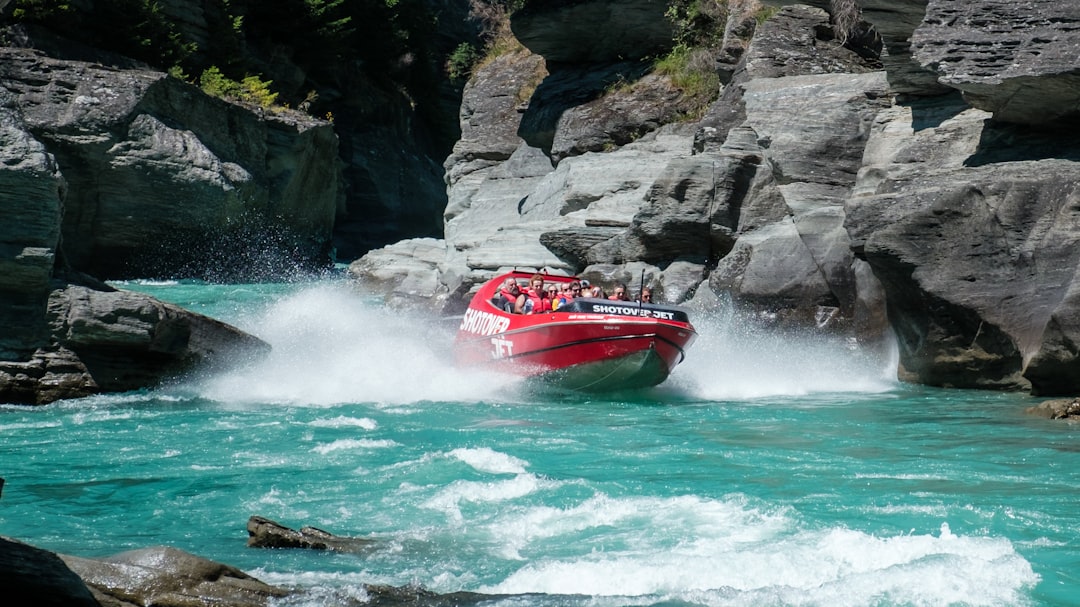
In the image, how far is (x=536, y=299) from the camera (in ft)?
55.2

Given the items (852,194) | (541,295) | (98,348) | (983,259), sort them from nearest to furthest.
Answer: (983,259) < (98,348) < (541,295) < (852,194)

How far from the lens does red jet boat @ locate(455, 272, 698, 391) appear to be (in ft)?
50.6

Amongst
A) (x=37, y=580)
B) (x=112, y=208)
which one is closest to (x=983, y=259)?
(x=37, y=580)

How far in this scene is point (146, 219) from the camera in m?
31.2

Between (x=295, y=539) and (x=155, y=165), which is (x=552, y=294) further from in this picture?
(x=155, y=165)

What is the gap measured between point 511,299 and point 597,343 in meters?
2.12

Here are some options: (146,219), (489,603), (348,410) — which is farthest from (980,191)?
(146,219)

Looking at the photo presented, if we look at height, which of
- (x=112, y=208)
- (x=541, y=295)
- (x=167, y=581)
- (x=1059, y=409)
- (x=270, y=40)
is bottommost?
(x=167, y=581)

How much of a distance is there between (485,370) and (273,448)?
209 inches

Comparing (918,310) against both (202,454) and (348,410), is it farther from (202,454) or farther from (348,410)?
(202,454)

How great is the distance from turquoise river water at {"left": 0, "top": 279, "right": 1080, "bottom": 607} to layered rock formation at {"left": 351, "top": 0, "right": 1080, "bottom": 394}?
41.2 inches

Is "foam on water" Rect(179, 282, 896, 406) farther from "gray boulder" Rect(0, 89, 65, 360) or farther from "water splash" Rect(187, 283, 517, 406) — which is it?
"gray boulder" Rect(0, 89, 65, 360)

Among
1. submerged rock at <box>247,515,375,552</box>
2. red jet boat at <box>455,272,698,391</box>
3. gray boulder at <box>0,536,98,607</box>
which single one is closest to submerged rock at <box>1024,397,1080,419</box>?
red jet boat at <box>455,272,698,391</box>

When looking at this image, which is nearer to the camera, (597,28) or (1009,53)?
(1009,53)
